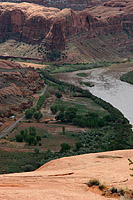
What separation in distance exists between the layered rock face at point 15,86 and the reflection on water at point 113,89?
47.8ft

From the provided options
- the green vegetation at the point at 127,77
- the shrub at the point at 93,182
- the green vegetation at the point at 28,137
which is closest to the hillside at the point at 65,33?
the green vegetation at the point at 127,77

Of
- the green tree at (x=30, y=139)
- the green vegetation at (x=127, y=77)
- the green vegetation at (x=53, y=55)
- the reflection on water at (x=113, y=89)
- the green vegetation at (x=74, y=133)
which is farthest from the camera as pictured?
the green vegetation at (x=53, y=55)

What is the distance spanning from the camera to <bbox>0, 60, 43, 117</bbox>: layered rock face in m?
65.4

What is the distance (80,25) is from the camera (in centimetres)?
14588

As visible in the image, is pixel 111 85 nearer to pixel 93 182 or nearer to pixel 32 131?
pixel 32 131

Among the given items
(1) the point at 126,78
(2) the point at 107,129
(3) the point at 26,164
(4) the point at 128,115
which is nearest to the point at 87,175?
(3) the point at 26,164

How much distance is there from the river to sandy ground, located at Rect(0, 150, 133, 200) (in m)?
39.3

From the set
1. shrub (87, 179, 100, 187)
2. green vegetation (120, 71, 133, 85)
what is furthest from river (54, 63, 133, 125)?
shrub (87, 179, 100, 187)

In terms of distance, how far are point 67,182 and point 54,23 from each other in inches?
4738

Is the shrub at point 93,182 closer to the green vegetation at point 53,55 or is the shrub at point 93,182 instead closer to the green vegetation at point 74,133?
the green vegetation at point 74,133

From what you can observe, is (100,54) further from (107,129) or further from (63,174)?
(63,174)

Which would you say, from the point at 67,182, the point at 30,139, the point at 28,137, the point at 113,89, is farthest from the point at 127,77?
the point at 67,182

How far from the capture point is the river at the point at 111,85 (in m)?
74.7

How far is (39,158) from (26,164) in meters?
2.83
